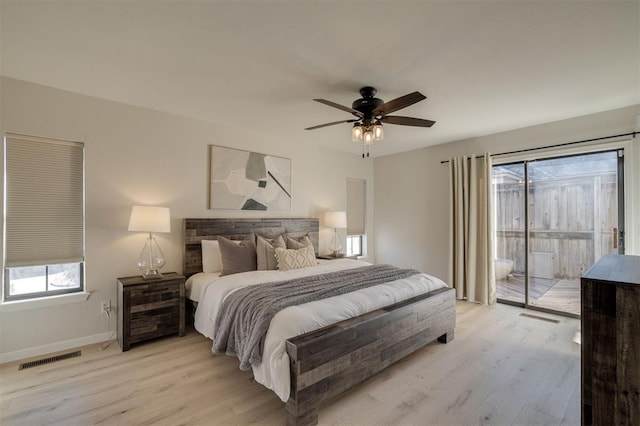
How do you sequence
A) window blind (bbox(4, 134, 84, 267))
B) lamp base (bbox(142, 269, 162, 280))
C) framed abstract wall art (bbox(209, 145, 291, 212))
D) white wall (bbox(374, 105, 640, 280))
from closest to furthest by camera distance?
window blind (bbox(4, 134, 84, 267))
lamp base (bbox(142, 269, 162, 280))
white wall (bbox(374, 105, 640, 280))
framed abstract wall art (bbox(209, 145, 291, 212))

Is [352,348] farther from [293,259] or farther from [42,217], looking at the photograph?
[42,217]

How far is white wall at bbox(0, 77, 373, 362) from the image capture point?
2.72 metres

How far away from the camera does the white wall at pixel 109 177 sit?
272 centimetres

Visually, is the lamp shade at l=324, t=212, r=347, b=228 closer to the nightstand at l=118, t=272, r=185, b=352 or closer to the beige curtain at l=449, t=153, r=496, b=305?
the beige curtain at l=449, t=153, r=496, b=305

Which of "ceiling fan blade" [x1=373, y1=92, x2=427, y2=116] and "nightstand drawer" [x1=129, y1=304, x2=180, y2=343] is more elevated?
"ceiling fan blade" [x1=373, y1=92, x2=427, y2=116]

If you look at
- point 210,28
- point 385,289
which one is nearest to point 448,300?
point 385,289

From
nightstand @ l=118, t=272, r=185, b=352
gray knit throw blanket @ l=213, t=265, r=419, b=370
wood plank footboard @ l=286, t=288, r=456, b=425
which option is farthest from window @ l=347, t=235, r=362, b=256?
nightstand @ l=118, t=272, r=185, b=352

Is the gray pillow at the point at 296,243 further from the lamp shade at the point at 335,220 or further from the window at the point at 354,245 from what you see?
the window at the point at 354,245

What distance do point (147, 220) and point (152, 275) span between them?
66cm

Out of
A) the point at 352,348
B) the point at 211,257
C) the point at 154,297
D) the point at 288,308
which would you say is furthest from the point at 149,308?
the point at 352,348

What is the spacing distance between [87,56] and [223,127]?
176cm

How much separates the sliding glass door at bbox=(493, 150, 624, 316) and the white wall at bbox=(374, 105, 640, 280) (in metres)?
0.25

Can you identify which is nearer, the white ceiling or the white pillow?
the white ceiling

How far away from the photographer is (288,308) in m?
2.12
